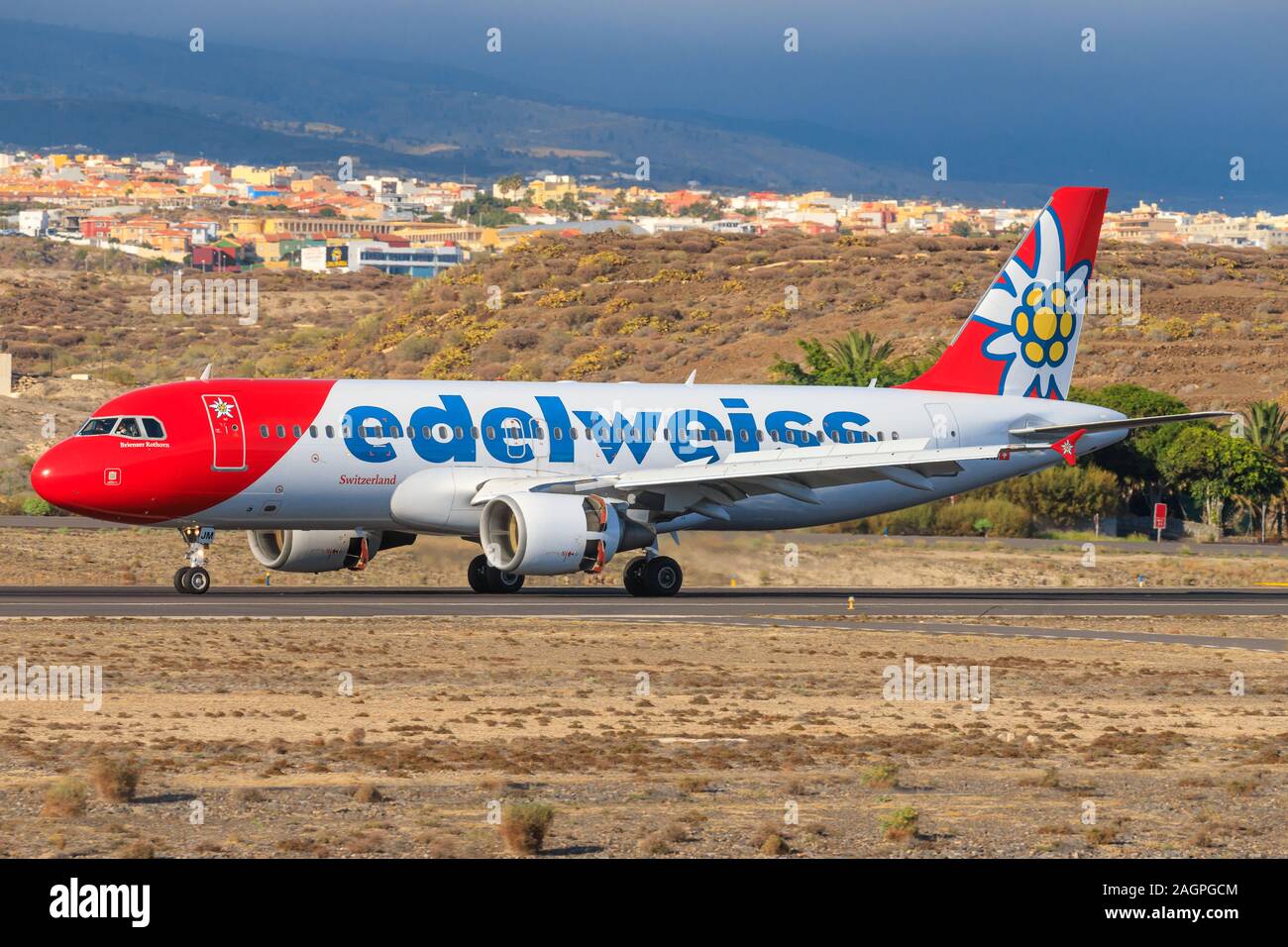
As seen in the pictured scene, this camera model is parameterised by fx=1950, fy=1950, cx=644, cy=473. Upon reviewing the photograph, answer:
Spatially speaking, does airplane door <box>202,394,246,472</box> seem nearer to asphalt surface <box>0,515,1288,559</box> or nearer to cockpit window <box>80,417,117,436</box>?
cockpit window <box>80,417,117,436</box>

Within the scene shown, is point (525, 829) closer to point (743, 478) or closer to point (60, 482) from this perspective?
point (60, 482)

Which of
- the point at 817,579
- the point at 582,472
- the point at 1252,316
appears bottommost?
the point at 817,579

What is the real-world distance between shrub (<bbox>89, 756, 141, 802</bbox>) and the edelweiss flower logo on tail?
33.5 m

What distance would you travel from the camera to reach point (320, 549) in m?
41.0

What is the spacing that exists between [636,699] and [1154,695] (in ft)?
25.0

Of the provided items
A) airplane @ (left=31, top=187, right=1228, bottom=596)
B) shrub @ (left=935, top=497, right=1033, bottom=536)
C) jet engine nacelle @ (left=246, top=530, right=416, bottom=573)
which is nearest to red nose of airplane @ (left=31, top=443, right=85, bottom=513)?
airplane @ (left=31, top=187, right=1228, bottom=596)

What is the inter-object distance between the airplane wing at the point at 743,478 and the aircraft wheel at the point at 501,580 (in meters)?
2.61

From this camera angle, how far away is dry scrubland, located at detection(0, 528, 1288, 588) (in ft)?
149

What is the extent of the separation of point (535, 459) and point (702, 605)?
469cm

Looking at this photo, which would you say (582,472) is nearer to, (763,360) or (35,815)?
(35,815)

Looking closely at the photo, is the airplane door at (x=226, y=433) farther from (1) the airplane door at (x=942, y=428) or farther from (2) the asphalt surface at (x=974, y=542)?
(1) the airplane door at (x=942, y=428)
